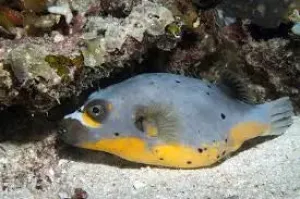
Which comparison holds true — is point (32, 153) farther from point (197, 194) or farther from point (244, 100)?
point (244, 100)

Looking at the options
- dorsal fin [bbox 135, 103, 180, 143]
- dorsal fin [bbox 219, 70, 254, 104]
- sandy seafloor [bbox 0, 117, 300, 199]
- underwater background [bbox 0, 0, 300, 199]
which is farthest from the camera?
dorsal fin [bbox 219, 70, 254, 104]

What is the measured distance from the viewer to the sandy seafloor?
339cm

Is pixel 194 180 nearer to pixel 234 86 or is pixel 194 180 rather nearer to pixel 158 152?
pixel 158 152

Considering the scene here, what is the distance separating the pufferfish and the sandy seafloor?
14cm

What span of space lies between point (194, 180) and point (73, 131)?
1.21 m

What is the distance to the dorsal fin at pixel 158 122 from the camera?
3627mm

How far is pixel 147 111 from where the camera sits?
12.0ft

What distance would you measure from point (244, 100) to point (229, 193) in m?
1.13

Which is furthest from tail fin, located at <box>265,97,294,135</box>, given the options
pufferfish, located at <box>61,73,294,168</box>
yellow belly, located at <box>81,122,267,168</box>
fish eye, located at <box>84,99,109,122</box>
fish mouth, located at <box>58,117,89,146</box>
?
fish mouth, located at <box>58,117,89,146</box>

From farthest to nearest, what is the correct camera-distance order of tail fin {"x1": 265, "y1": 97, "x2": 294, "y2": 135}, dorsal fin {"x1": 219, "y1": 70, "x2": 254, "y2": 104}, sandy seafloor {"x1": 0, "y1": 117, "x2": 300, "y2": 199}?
tail fin {"x1": 265, "y1": 97, "x2": 294, "y2": 135}, dorsal fin {"x1": 219, "y1": 70, "x2": 254, "y2": 104}, sandy seafloor {"x1": 0, "y1": 117, "x2": 300, "y2": 199}

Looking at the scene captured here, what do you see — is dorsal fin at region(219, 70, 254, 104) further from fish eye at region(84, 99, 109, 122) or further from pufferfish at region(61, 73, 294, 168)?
fish eye at region(84, 99, 109, 122)

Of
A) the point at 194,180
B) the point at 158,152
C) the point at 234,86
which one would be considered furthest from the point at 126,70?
the point at 194,180

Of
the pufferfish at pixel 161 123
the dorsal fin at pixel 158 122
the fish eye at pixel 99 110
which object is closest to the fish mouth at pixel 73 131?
the pufferfish at pixel 161 123

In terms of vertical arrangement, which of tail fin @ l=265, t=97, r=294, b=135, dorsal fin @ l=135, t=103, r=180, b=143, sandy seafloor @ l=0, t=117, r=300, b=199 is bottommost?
sandy seafloor @ l=0, t=117, r=300, b=199
